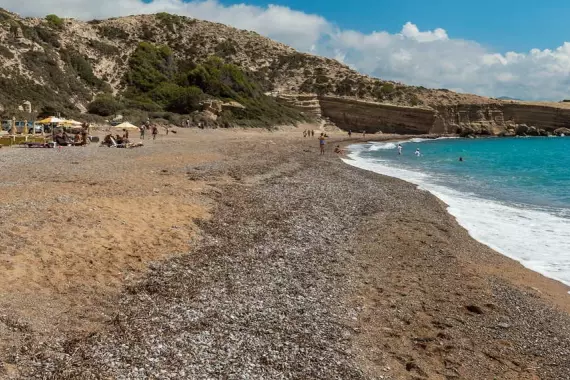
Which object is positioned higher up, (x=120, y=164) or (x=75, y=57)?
(x=75, y=57)

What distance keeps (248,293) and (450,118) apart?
296 ft

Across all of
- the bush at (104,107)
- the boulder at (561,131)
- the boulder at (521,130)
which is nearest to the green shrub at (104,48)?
the bush at (104,107)

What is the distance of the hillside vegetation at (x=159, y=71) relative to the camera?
51.8 m

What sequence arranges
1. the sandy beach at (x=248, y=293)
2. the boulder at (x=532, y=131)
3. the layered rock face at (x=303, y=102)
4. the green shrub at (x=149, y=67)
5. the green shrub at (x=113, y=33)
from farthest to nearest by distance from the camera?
the boulder at (x=532, y=131)
the layered rock face at (x=303, y=102)
the green shrub at (x=113, y=33)
the green shrub at (x=149, y=67)
the sandy beach at (x=248, y=293)

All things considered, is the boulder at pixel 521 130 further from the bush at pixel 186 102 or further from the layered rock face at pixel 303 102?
the bush at pixel 186 102

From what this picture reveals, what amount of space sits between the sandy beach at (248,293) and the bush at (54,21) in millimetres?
61275

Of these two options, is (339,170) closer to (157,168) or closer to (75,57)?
(157,168)

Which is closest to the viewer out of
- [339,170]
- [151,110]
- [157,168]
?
[157,168]

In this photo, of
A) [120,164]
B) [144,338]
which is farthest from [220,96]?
[144,338]

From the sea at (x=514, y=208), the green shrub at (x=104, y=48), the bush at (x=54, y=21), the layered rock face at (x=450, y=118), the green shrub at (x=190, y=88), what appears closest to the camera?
the sea at (x=514, y=208)

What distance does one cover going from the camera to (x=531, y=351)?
6.83 meters

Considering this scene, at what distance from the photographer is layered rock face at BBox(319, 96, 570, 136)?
80875mm

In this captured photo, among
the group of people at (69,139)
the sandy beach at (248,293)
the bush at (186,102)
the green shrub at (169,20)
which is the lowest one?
the sandy beach at (248,293)

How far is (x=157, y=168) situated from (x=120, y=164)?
1.85m
